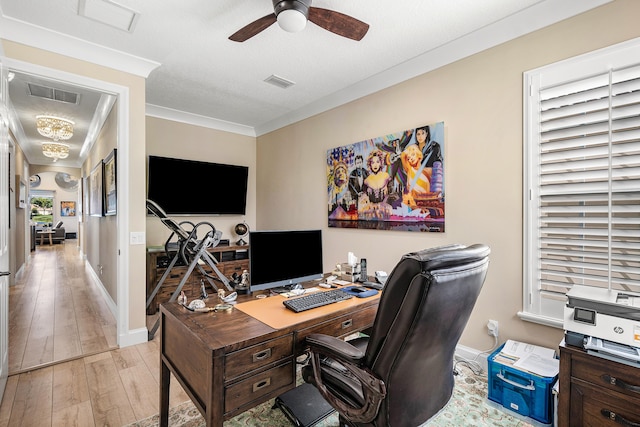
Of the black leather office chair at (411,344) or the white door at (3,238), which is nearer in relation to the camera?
the black leather office chair at (411,344)

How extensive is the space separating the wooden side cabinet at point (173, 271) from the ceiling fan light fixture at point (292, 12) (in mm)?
2871

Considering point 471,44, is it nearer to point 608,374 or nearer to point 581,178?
point 581,178

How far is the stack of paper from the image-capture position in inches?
74.1

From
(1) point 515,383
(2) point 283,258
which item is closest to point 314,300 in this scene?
(2) point 283,258

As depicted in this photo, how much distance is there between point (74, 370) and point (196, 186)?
2706 mm

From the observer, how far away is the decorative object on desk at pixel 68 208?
12843 millimetres

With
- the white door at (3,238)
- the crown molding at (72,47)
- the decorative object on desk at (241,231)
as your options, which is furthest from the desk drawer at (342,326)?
the decorative object on desk at (241,231)

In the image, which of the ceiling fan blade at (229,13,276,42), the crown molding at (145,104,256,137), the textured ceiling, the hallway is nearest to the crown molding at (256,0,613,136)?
the textured ceiling

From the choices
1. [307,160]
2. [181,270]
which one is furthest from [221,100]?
[181,270]

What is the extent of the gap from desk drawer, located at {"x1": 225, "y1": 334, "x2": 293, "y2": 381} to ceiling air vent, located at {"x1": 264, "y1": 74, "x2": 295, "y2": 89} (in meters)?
2.82

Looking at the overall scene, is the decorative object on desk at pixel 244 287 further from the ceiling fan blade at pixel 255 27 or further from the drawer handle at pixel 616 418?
the drawer handle at pixel 616 418

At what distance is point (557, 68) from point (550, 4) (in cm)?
45

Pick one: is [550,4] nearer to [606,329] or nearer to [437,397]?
[606,329]

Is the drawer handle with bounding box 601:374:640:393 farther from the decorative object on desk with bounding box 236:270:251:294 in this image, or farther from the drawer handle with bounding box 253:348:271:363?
the decorative object on desk with bounding box 236:270:251:294
